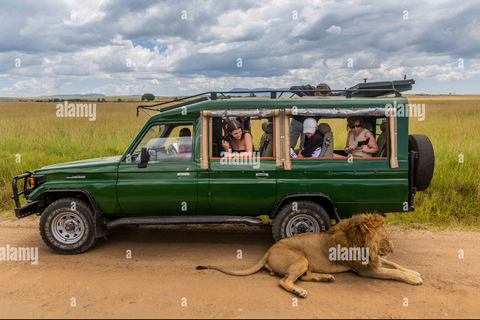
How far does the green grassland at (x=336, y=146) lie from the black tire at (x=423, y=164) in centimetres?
175

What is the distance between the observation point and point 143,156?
207 inches

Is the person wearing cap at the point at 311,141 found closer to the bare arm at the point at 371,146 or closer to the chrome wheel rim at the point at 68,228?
the bare arm at the point at 371,146

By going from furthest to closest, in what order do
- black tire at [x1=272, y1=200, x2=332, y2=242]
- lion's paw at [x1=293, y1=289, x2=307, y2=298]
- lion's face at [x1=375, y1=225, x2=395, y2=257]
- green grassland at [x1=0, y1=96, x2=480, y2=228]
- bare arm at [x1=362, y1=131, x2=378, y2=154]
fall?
1. green grassland at [x1=0, y1=96, x2=480, y2=228]
2. bare arm at [x1=362, y1=131, x2=378, y2=154]
3. black tire at [x1=272, y1=200, x2=332, y2=242]
4. lion's face at [x1=375, y1=225, x2=395, y2=257]
5. lion's paw at [x1=293, y1=289, x2=307, y2=298]

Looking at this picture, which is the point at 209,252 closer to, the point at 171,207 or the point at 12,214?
the point at 171,207

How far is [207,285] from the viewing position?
14.4 feet

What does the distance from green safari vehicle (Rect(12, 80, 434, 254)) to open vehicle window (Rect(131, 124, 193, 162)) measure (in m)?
0.01

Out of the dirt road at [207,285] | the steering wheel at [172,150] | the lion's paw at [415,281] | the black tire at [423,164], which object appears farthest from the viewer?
the steering wheel at [172,150]

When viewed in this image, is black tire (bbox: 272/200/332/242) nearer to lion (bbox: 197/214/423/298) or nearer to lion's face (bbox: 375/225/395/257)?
lion (bbox: 197/214/423/298)

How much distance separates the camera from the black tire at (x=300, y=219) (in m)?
5.25

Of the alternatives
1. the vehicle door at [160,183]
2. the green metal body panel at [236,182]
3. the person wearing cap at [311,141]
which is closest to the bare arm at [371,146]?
the green metal body panel at [236,182]

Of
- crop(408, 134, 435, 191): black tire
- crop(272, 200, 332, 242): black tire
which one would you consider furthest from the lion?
crop(408, 134, 435, 191): black tire

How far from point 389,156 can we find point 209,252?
112 inches

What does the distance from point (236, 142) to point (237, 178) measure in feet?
2.08

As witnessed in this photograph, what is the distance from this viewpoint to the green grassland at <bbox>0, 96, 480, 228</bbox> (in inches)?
275
